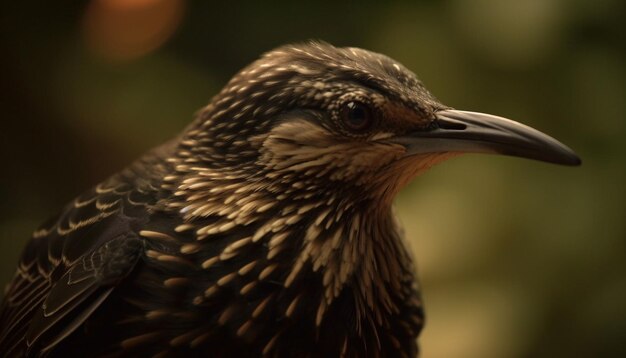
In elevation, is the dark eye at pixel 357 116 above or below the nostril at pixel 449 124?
below

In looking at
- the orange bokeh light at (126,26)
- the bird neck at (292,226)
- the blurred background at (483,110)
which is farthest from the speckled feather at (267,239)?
the orange bokeh light at (126,26)

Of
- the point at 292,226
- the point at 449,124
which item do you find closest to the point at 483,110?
the point at 449,124

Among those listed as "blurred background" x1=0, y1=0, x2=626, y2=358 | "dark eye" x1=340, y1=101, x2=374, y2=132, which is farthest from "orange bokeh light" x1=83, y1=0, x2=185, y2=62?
"dark eye" x1=340, y1=101, x2=374, y2=132

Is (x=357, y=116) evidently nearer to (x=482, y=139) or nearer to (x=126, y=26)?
(x=482, y=139)

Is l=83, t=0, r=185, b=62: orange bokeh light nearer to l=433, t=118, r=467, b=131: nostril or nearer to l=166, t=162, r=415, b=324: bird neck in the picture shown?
l=166, t=162, r=415, b=324: bird neck

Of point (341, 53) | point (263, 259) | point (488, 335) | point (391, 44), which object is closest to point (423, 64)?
point (391, 44)

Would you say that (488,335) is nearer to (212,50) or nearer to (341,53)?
(341,53)

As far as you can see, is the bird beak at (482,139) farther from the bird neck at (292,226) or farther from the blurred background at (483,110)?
the blurred background at (483,110)

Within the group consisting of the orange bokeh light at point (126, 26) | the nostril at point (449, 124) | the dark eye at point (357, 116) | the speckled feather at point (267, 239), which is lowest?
the speckled feather at point (267, 239)
